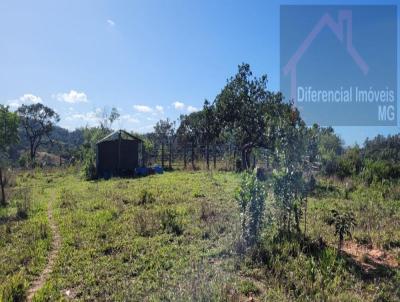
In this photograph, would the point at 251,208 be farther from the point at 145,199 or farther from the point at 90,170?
the point at 90,170

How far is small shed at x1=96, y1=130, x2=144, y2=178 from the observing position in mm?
23938

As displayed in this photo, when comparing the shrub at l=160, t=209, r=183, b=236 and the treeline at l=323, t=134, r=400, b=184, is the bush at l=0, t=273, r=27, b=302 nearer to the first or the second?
the shrub at l=160, t=209, r=183, b=236

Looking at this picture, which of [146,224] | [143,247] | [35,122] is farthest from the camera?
[35,122]

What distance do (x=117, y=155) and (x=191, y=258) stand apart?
63.5ft

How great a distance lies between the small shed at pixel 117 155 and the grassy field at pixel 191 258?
13.2 meters

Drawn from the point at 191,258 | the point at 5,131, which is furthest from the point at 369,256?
the point at 5,131

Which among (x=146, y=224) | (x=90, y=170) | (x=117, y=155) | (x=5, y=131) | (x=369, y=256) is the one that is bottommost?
(x=369, y=256)

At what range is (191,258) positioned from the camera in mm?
6195

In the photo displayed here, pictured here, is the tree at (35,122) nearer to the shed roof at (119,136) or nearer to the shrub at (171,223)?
the shed roof at (119,136)

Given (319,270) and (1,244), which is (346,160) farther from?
(1,244)

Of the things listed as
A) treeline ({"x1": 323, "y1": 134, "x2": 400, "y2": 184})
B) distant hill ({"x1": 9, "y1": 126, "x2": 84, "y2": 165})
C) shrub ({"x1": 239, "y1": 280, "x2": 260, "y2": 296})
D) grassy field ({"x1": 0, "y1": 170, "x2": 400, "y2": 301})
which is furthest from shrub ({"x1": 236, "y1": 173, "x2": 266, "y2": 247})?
distant hill ({"x1": 9, "y1": 126, "x2": 84, "y2": 165})

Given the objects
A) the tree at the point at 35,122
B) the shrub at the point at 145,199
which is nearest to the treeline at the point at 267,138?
the shrub at the point at 145,199

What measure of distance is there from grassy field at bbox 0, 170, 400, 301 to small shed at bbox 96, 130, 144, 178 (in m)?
13.2

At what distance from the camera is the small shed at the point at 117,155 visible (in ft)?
Result: 78.5
